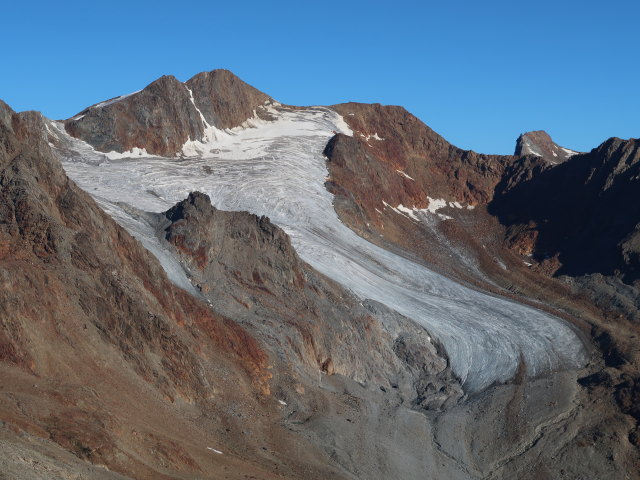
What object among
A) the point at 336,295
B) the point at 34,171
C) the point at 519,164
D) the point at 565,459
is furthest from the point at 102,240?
the point at 519,164

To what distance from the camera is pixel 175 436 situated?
36.4 m

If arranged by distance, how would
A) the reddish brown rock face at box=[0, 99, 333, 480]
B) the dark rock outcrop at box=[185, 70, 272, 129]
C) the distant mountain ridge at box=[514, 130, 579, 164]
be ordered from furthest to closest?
the distant mountain ridge at box=[514, 130, 579, 164] < the dark rock outcrop at box=[185, 70, 272, 129] < the reddish brown rock face at box=[0, 99, 333, 480]

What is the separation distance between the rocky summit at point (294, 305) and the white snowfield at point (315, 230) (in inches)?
12.9

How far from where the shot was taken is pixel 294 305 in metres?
59.0

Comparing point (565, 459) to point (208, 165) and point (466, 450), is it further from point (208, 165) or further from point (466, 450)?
point (208, 165)

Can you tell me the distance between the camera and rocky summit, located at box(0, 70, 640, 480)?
1471 inches

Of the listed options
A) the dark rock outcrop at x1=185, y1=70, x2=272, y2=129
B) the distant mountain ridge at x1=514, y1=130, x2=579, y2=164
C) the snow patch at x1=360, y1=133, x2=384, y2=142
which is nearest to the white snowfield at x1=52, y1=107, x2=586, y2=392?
the dark rock outcrop at x1=185, y1=70, x2=272, y2=129

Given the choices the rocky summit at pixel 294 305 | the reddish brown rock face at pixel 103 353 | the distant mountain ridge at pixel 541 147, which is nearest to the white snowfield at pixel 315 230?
the rocky summit at pixel 294 305

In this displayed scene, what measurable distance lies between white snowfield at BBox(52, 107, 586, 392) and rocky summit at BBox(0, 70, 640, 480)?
0.33m

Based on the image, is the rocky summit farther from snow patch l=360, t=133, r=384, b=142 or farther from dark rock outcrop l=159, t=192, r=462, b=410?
snow patch l=360, t=133, r=384, b=142

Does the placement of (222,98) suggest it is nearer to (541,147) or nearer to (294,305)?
(294,305)

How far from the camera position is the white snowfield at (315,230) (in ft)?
211

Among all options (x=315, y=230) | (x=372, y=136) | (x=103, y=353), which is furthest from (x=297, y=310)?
(x=372, y=136)

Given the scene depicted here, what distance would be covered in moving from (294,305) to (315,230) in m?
25.3
